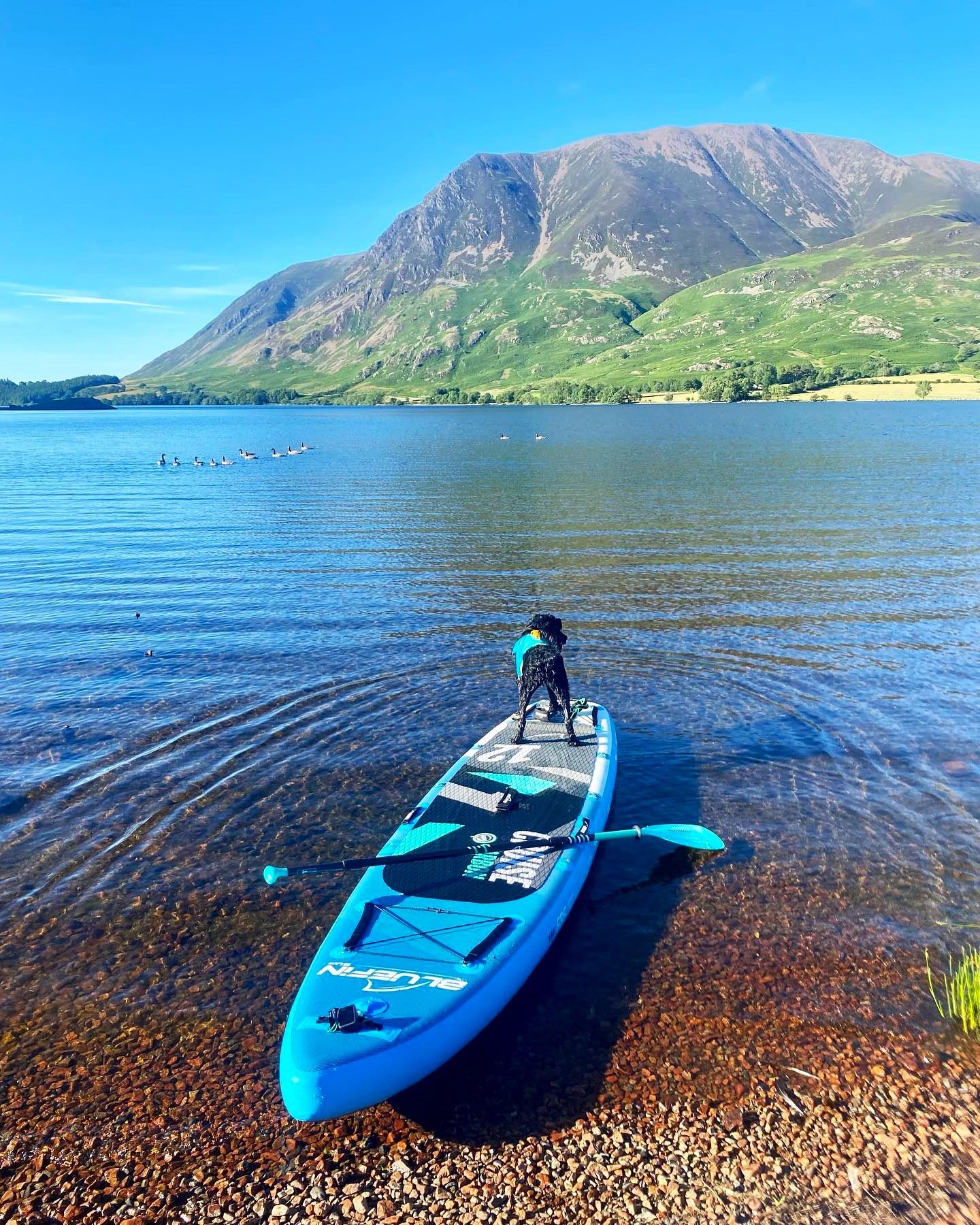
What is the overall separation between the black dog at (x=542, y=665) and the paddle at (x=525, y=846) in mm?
4324

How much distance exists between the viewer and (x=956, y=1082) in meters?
11.0

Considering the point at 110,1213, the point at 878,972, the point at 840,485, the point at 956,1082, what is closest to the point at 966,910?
the point at 878,972

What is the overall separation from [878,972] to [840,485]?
61339 mm

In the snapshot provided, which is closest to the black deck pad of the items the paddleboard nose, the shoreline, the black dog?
the black dog

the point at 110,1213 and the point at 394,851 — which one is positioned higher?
the point at 394,851

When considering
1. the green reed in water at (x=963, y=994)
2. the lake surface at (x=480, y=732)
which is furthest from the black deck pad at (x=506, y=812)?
the green reed in water at (x=963, y=994)

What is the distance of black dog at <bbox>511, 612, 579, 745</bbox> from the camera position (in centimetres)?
1919

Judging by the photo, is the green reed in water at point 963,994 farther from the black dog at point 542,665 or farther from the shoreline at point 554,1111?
the black dog at point 542,665

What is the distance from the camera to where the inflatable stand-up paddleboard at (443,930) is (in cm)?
1014

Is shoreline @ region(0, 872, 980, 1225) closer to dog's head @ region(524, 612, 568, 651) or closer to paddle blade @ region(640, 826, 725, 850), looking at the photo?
paddle blade @ region(640, 826, 725, 850)

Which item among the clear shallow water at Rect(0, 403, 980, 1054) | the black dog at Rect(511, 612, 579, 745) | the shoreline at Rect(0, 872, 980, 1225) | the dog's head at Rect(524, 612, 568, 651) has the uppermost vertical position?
the dog's head at Rect(524, 612, 568, 651)

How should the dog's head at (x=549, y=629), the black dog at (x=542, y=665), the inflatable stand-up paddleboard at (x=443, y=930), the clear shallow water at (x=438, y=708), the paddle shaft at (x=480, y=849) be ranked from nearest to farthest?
the inflatable stand-up paddleboard at (x=443, y=930) → the paddle shaft at (x=480, y=849) → the clear shallow water at (x=438, y=708) → the dog's head at (x=549, y=629) → the black dog at (x=542, y=665)

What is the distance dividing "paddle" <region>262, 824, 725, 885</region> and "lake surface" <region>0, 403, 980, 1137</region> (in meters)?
1.02

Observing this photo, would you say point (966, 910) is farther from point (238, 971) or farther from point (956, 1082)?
point (238, 971)
